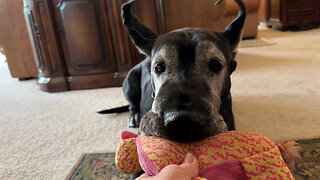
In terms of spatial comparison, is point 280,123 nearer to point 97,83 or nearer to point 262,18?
point 97,83

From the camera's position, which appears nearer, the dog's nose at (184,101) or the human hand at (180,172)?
the human hand at (180,172)

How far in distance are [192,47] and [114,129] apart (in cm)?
101

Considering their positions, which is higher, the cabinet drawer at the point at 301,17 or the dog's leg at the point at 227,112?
the dog's leg at the point at 227,112

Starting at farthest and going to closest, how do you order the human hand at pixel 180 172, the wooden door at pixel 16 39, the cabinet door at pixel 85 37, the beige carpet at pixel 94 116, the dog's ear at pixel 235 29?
the wooden door at pixel 16 39, the cabinet door at pixel 85 37, the beige carpet at pixel 94 116, the dog's ear at pixel 235 29, the human hand at pixel 180 172

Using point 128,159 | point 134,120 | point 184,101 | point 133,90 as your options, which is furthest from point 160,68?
point 133,90

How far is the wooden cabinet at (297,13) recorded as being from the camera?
6.00 m

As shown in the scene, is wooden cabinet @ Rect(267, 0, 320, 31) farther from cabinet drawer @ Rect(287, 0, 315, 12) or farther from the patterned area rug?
the patterned area rug

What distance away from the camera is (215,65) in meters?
1.09

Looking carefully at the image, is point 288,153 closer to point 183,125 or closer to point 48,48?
point 183,125

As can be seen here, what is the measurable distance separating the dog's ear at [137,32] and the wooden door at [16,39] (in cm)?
273

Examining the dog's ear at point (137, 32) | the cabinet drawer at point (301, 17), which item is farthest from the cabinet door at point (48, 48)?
the cabinet drawer at point (301, 17)

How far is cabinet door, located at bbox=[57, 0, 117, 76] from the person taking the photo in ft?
9.16

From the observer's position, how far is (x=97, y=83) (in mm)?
3021

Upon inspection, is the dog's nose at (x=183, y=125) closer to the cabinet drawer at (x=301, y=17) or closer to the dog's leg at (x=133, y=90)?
the dog's leg at (x=133, y=90)
